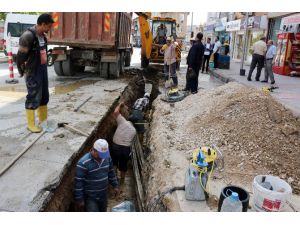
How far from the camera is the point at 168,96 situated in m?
8.59

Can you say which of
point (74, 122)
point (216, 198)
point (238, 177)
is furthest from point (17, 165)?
point (238, 177)

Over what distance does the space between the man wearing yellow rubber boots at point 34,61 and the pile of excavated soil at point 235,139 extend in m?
2.19

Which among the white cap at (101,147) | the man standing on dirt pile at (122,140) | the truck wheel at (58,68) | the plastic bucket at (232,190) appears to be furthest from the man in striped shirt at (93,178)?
the truck wheel at (58,68)

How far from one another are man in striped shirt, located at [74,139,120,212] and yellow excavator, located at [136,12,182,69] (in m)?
9.12

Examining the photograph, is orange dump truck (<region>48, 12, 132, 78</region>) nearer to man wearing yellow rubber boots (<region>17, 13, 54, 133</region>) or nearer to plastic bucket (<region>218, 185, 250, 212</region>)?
man wearing yellow rubber boots (<region>17, 13, 54, 133</region>)

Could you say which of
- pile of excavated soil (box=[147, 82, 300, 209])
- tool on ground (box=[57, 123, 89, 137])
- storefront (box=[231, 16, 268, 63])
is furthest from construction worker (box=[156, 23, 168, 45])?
tool on ground (box=[57, 123, 89, 137])

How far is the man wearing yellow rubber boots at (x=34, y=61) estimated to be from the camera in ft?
14.8

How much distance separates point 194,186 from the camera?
3.45m

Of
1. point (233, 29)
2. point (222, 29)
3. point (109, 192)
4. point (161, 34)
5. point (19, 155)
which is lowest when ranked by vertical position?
point (109, 192)

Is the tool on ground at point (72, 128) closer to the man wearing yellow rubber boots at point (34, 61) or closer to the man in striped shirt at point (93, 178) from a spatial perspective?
the man wearing yellow rubber boots at point (34, 61)

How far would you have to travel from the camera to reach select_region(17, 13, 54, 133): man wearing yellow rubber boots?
14.8 ft

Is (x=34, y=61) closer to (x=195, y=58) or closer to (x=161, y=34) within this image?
(x=195, y=58)

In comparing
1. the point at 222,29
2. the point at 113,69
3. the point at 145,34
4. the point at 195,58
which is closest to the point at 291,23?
the point at 145,34

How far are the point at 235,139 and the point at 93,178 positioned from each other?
2.35 meters
